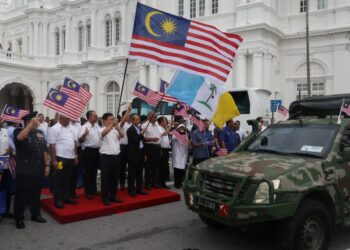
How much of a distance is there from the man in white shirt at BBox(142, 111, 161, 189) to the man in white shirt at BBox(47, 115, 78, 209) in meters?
2.00

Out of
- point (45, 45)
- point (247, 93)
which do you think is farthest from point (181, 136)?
point (45, 45)

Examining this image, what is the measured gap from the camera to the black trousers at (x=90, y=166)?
7.79m

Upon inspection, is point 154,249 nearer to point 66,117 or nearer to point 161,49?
point 66,117

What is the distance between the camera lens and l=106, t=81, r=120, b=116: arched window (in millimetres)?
30688

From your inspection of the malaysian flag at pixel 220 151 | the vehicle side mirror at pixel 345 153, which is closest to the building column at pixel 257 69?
the malaysian flag at pixel 220 151

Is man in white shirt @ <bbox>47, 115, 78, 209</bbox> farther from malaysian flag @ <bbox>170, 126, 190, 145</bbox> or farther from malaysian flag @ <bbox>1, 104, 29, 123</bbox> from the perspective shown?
malaysian flag @ <bbox>170, 126, 190, 145</bbox>

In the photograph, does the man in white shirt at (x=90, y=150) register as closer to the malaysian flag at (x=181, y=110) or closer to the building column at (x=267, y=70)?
the malaysian flag at (x=181, y=110)

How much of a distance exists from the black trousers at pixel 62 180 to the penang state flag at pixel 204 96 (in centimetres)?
251

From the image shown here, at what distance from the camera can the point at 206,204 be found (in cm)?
485

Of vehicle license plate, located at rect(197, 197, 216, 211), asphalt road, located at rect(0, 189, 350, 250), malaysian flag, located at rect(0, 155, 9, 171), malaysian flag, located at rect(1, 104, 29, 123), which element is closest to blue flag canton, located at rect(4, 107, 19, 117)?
malaysian flag, located at rect(1, 104, 29, 123)

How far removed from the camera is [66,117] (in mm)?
7000

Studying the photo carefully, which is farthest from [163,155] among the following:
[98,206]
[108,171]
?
[98,206]

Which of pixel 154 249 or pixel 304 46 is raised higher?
pixel 304 46

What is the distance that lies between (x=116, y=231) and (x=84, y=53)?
28803 mm
